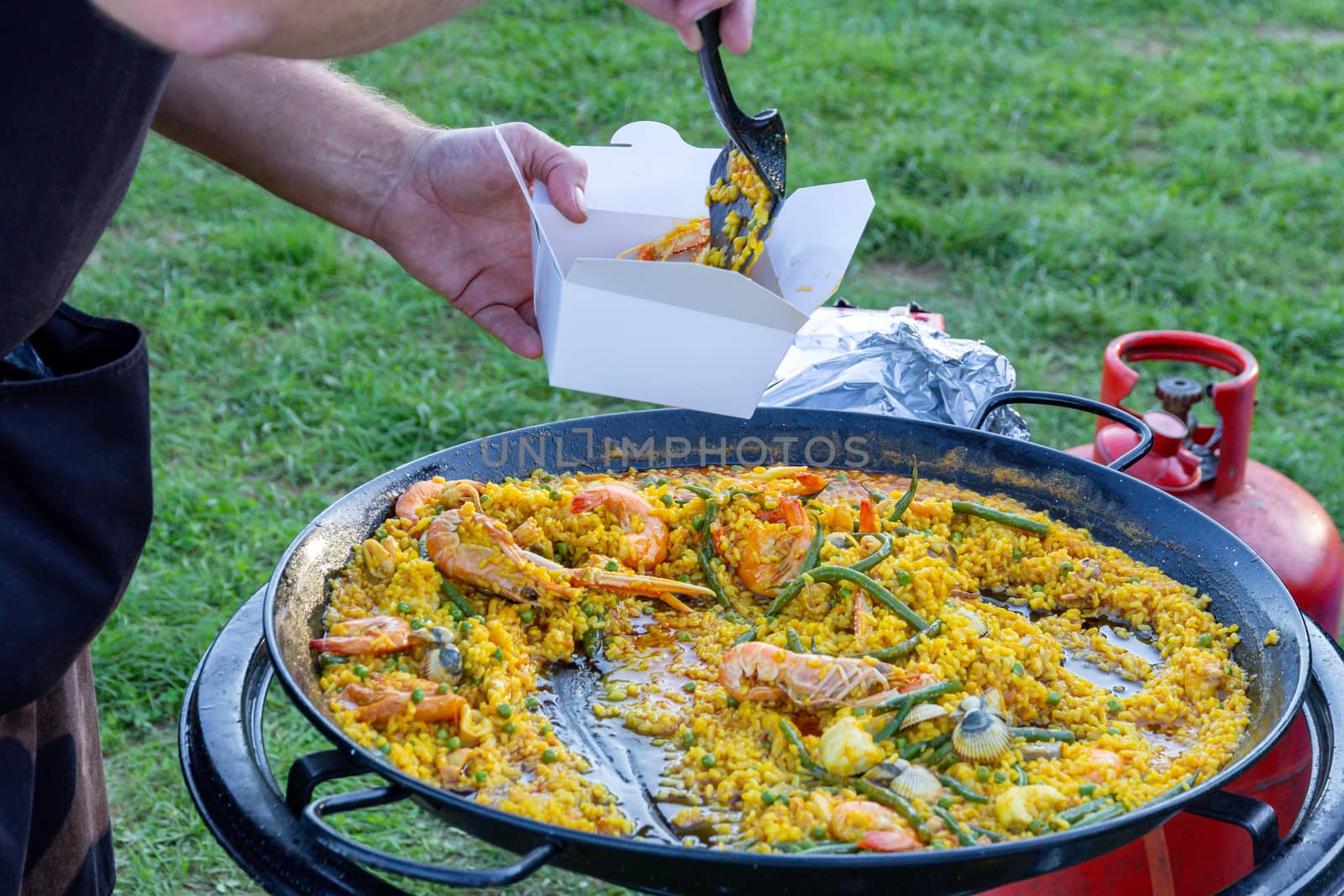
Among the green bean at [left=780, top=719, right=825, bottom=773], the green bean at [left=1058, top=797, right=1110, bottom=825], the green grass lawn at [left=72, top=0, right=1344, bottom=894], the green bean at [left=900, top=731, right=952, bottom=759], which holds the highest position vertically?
the green bean at [left=1058, top=797, right=1110, bottom=825]

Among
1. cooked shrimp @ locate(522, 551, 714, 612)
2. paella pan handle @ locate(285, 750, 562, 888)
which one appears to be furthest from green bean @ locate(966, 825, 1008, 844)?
cooked shrimp @ locate(522, 551, 714, 612)

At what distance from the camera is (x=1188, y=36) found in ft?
28.1

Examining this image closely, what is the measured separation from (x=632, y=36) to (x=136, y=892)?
6.48 metres

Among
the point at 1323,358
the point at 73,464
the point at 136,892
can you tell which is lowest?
the point at 136,892

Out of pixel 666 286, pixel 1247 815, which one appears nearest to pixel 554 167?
pixel 666 286

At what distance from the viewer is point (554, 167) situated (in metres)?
2.35

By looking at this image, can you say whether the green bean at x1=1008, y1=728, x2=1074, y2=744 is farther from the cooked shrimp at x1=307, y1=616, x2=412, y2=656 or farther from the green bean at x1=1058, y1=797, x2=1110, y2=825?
the cooked shrimp at x1=307, y1=616, x2=412, y2=656

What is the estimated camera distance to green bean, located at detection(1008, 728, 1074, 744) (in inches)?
73.5

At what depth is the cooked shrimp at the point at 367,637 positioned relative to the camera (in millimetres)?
1983

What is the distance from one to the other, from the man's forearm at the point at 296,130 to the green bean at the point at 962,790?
1.58 metres

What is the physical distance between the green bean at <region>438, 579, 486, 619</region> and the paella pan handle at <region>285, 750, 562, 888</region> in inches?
16.8

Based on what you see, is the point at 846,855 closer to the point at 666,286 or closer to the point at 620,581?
the point at 620,581

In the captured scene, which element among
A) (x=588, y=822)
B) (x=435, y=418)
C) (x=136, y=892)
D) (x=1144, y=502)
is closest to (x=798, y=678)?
(x=588, y=822)

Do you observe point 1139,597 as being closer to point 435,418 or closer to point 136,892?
point 136,892
